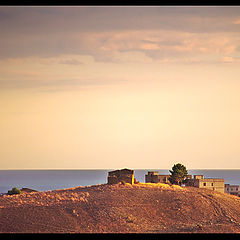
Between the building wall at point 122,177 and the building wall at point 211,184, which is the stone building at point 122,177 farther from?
the building wall at point 211,184

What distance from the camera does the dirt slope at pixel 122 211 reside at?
159 ft

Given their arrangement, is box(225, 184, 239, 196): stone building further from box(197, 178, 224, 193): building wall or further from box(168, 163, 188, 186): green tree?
box(168, 163, 188, 186): green tree

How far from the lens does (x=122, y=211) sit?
53.7 m

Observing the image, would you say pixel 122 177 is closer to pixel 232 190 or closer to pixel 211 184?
pixel 211 184

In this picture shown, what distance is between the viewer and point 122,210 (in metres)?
53.9

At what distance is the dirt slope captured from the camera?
159 feet

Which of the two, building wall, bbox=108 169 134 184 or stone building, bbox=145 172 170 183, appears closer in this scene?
building wall, bbox=108 169 134 184

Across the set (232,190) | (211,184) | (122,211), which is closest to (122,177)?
(122,211)

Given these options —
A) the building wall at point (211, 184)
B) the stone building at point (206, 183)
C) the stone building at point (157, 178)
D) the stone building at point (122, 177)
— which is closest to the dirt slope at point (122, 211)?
the stone building at point (122, 177)

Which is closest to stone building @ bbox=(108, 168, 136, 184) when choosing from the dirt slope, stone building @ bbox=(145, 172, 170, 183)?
the dirt slope

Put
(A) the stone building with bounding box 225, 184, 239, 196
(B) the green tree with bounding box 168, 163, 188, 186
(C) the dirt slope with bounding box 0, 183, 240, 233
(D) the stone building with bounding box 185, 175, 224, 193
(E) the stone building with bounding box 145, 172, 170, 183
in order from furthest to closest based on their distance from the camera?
1. (A) the stone building with bounding box 225, 184, 239, 196
2. (E) the stone building with bounding box 145, 172, 170, 183
3. (B) the green tree with bounding box 168, 163, 188, 186
4. (D) the stone building with bounding box 185, 175, 224, 193
5. (C) the dirt slope with bounding box 0, 183, 240, 233
